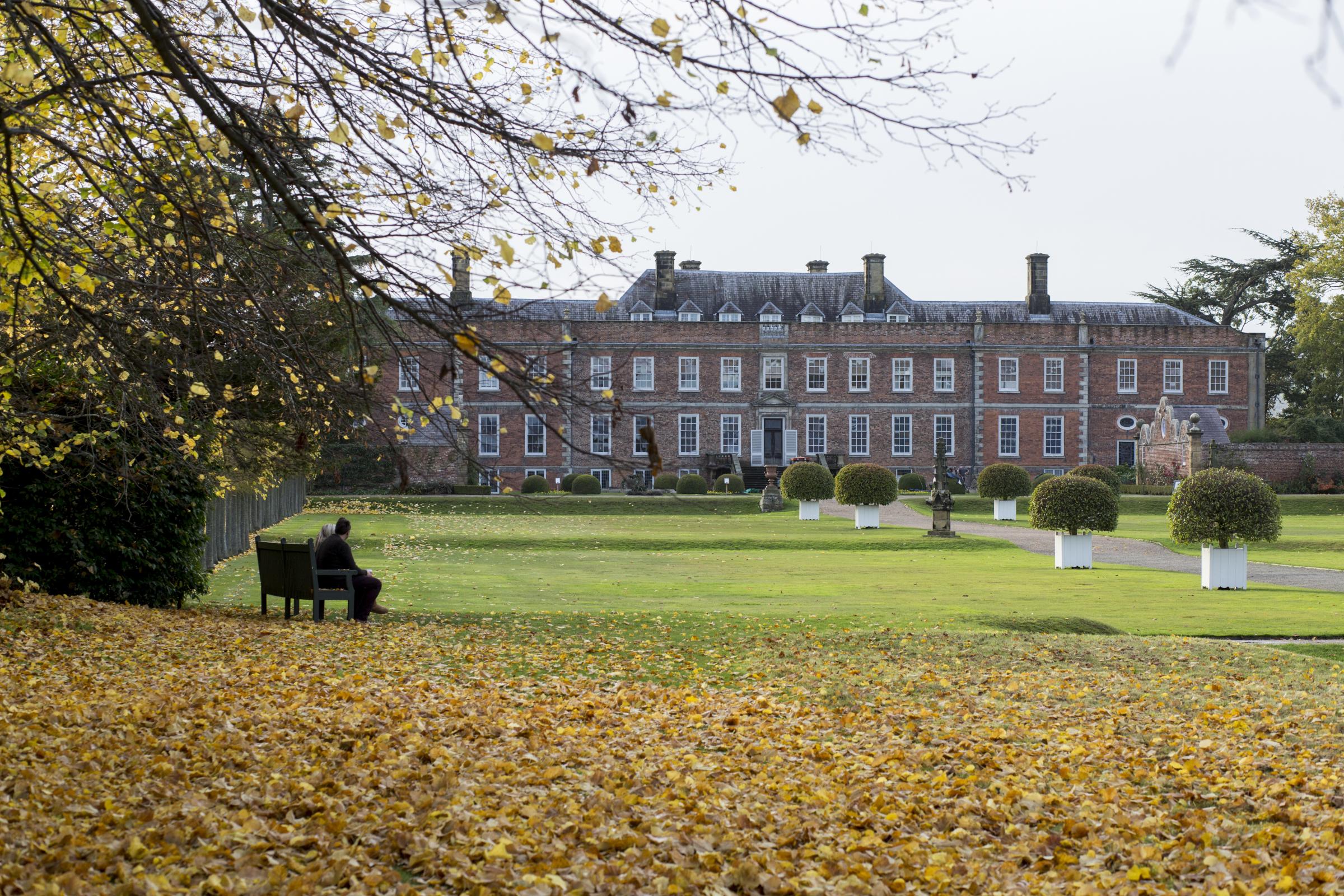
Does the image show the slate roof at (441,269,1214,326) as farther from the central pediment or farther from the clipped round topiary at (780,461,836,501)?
the clipped round topiary at (780,461,836,501)

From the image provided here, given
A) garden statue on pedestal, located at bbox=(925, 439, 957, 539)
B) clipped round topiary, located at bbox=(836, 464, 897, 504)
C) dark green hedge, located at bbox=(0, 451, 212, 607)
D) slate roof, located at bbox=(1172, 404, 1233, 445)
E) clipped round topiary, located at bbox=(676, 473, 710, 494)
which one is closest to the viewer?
dark green hedge, located at bbox=(0, 451, 212, 607)

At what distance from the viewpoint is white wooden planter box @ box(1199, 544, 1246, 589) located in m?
17.0

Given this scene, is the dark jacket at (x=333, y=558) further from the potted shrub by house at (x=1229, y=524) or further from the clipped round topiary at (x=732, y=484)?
the clipped round topiary at (x=732, y=484)

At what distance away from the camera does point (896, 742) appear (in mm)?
6648

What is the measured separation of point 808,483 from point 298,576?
2346 cm

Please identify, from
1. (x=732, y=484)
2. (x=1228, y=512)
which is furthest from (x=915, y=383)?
(x=1228, y=512)

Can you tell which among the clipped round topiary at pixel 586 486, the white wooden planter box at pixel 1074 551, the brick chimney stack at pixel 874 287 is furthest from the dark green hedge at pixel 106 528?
the brick chimney stack at pixel 874 287

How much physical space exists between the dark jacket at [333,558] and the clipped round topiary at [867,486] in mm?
19946

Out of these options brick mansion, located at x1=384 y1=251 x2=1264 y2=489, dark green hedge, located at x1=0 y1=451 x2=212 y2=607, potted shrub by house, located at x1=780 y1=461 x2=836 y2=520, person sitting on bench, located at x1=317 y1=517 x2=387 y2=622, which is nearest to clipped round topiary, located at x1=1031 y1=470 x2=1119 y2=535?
person sitting on bench, located at x1=317 y1=517 x2=387 y2=622

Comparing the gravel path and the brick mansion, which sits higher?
the brick mansion

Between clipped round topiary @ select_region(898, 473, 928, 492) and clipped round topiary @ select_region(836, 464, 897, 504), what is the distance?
2080 cm

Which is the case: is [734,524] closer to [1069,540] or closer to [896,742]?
[1069,540]

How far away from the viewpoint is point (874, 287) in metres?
58.0

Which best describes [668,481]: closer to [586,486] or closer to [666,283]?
[586,486]
